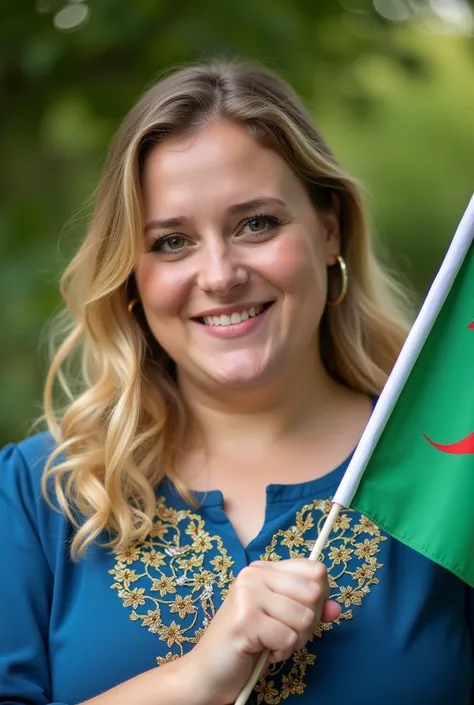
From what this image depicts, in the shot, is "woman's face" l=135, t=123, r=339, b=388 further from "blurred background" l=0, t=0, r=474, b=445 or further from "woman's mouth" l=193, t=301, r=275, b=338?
"blurred background" l=0, t=0, r=474, b=445

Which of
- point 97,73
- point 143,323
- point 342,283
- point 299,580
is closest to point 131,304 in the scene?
point 143,323

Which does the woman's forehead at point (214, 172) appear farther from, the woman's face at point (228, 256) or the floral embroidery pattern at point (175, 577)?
the floral embroidery pattern at point (175, 577)

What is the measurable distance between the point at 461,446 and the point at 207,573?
62 centimetres

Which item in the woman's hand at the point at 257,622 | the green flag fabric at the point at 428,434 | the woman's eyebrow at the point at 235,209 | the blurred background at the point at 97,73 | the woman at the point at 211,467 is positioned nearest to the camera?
the woman's hand at the point at 257,622

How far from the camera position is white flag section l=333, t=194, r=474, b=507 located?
8.20 ft

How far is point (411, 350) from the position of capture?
250 cm

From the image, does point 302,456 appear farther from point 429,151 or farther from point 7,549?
point 429,151

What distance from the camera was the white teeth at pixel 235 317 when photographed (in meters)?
2.77

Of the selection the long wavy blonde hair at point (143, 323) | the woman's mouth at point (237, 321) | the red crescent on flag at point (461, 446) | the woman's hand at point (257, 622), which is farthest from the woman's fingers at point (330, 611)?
the woman's mouth at point (237, 321)

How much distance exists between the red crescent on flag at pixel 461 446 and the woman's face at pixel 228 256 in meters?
0.45

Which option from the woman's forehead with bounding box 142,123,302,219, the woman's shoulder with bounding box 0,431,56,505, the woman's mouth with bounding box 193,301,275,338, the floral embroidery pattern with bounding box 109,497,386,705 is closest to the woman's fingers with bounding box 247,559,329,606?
the floral embroidery pattern with bounding box 109,497,386,705

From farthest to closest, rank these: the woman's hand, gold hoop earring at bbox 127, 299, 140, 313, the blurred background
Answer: the blurred background → gold hoop earring at bbox 127, 299, 140, 313 → the woman's hand

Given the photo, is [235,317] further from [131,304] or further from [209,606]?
[209,606]

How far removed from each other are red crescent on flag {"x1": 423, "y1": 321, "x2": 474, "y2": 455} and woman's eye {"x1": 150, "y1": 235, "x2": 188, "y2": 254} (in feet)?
2.20
